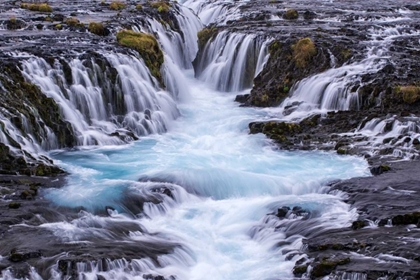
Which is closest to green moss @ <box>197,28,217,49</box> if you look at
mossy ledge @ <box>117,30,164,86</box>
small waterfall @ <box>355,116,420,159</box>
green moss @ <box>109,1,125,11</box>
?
mossy ledge @ <box>117,30,164,86</box>

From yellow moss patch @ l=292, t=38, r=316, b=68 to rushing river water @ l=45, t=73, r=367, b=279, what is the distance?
4167 mm

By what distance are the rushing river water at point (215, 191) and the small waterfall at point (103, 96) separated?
71cm

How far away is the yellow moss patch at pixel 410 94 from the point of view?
1820 cm

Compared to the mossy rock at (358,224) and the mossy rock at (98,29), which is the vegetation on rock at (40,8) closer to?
the mossy rock at (98,29)

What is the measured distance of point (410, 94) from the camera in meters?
18.2

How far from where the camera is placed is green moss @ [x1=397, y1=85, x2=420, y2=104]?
59.7ft

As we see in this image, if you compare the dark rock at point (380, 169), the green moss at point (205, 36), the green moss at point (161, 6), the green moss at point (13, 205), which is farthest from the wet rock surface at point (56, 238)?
the green moss at point (161, 6)

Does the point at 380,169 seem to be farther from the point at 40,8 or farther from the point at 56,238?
the point at 40,8

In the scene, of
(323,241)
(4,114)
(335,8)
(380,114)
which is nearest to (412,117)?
(380,114)

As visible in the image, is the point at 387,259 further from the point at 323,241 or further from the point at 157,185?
the point at 157,185

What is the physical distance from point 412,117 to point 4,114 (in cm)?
1151

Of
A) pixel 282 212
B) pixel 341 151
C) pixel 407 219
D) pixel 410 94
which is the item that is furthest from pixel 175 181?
pixel 410 94

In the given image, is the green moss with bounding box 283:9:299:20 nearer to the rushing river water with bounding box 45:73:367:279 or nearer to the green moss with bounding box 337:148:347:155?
the rushing river water with bounding box 45:73:367:279

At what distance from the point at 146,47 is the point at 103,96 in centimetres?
456
